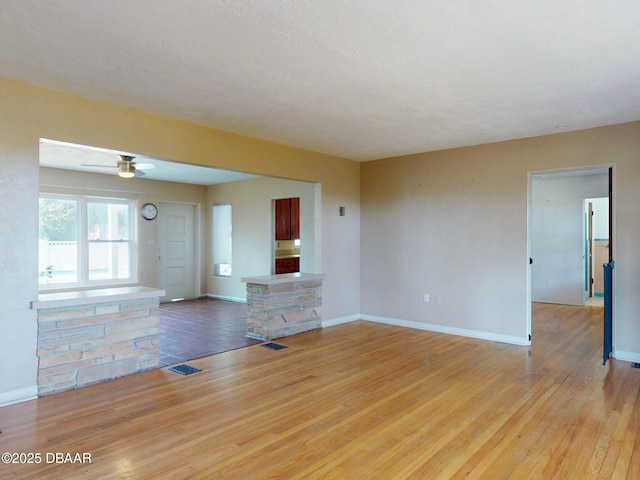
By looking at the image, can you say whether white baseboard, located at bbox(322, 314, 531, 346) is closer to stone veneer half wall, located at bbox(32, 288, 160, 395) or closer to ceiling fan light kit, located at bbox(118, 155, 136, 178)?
stone veneer half wall, located at bbox(32, 288, 160, 395)

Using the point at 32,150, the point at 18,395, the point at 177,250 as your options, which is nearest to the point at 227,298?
the point at 177,250

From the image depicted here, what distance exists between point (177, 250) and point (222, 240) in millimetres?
974

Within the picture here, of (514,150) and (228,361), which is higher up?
(514,150)

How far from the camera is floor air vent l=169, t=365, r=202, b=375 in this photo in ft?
13.0

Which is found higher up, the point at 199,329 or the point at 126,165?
the point at 126,165

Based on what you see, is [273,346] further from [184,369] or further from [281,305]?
[184,369]

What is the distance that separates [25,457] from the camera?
7.92 ft

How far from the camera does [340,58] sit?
2797 millimetres

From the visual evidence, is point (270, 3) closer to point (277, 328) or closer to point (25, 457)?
point (25, 457)

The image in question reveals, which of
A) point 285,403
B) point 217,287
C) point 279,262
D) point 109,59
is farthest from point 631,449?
Answer: point 217,287

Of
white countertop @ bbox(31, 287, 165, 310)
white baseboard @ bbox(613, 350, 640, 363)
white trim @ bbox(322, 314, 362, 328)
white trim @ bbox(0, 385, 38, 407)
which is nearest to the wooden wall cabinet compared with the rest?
white trim @ bbox(322, 314, 362, 328)

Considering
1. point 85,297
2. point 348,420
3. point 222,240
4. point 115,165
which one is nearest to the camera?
point 348,420

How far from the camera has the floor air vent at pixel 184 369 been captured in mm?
3959

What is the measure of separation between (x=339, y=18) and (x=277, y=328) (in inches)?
156
